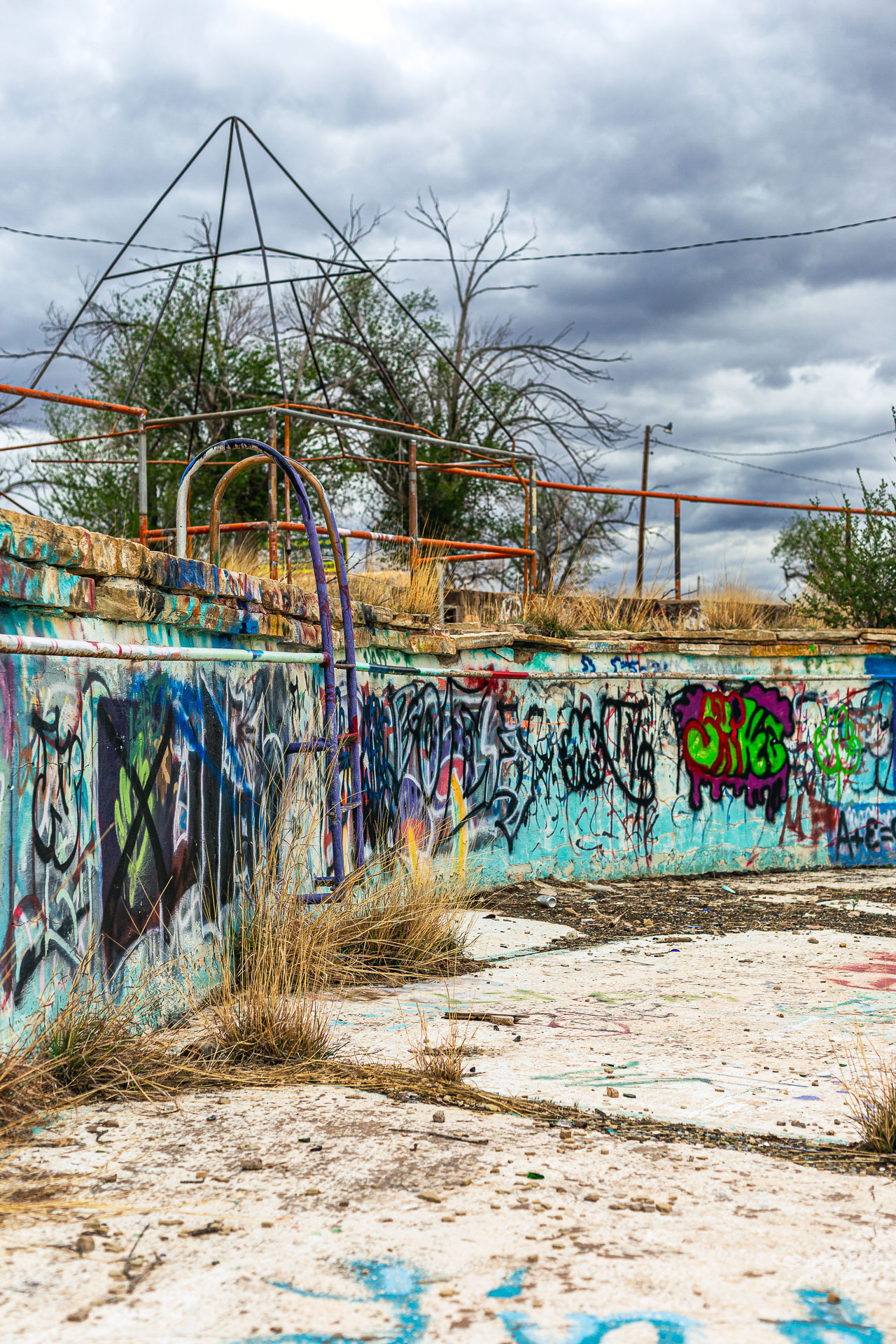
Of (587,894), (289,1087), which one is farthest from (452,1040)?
(587,894)

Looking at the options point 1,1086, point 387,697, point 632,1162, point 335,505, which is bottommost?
point 632,1162

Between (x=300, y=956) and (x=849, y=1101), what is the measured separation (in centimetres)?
220

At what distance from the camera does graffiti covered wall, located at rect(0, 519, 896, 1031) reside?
12.5 ft

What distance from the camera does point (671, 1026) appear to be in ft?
17.1

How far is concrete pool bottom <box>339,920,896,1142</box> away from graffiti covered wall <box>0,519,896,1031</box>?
112 cm

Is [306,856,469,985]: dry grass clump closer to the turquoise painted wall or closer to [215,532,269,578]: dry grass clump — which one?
the turquoise painted wall

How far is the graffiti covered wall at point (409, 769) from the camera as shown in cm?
380

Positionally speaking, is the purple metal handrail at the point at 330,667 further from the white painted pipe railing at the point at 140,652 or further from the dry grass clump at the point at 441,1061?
the dry grass clump at the point at 441,1061

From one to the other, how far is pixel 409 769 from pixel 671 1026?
3.82m

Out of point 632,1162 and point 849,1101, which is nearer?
point 632,1162

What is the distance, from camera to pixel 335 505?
24.3 m

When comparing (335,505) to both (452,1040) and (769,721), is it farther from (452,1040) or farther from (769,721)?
(452,1040)

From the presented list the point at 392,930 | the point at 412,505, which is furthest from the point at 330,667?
the point at 412,505

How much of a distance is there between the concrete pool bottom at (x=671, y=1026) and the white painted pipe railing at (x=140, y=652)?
5.60ft
